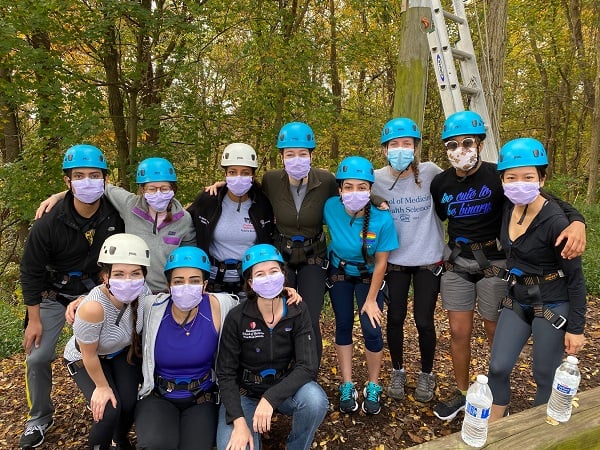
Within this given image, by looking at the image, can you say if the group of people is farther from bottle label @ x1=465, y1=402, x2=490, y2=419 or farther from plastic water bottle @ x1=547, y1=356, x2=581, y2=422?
bottle label @ x1=465, y1=402, x2=490, y2=419

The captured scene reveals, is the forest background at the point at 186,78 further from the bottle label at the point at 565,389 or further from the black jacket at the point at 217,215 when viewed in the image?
the bottle label at the point at 565,389

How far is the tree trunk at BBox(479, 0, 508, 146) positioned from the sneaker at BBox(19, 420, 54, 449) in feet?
20.9

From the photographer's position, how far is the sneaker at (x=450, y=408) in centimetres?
404

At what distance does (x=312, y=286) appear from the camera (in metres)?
3.94

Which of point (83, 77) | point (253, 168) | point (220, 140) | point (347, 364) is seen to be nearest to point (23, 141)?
point (83, 77)

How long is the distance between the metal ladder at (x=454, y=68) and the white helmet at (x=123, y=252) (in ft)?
12.7

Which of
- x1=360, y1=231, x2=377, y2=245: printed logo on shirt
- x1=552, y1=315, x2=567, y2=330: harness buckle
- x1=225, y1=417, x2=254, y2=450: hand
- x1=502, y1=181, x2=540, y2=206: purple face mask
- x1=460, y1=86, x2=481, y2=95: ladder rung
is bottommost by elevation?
x1=225, y1=417, x2=254, y2=450: hand

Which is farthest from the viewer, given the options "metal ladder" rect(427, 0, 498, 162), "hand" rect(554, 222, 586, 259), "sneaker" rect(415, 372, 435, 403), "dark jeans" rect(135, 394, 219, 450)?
"metal ladder" rect(427, 0, 498, 162)

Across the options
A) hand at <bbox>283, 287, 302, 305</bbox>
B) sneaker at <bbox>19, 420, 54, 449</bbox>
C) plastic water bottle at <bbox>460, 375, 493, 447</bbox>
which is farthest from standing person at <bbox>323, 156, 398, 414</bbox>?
sneaker at <bbox>19, 420, 54, 449</bbox>

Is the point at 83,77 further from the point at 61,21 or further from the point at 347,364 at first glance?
the point at 347,364

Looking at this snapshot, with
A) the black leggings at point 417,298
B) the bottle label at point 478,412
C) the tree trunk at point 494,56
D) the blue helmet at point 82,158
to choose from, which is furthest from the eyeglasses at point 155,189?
the tree trunk at point 494,56

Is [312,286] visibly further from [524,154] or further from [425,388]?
[524,154]

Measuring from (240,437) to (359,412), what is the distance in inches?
61.5

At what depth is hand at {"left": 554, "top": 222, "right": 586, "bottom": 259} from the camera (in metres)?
2.86
